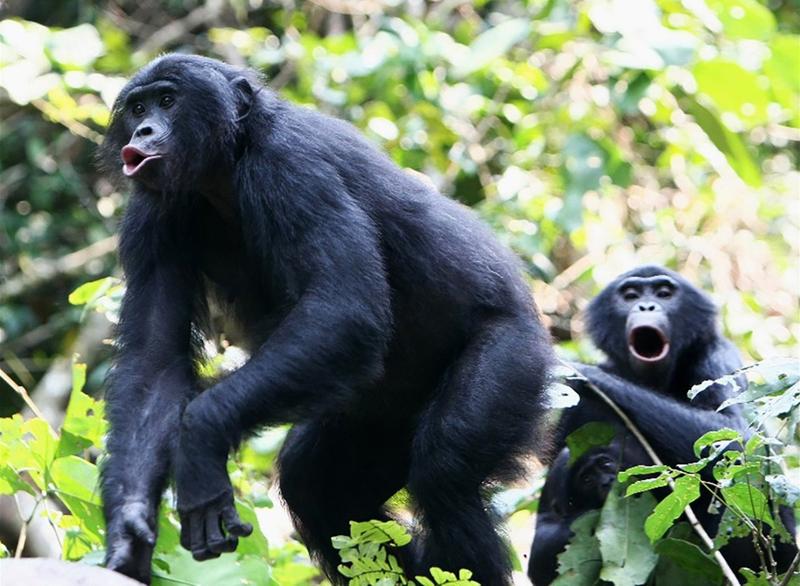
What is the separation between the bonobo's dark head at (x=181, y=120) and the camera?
512 cm

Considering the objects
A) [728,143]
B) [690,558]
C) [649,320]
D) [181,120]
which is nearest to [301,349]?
[181,120]

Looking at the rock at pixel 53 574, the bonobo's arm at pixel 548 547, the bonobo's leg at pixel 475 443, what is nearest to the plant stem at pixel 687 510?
the bonobo's arm at pixel 548 547

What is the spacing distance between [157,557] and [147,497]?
401 millimetres

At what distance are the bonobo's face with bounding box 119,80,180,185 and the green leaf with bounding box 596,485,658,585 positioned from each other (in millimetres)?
2391

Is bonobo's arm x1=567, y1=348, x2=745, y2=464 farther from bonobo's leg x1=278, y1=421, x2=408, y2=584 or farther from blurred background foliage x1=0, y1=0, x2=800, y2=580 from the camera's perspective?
blurred background foliage x1=0, y1=0, x2=800, y2=580

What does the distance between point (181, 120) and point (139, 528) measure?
169 cm

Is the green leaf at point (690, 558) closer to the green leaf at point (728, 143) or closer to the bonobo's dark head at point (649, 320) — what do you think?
the bonobo's dark head at point (649, 320)

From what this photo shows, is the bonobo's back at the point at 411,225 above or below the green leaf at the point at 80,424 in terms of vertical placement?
above

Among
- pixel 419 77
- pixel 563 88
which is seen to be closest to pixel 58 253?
pixel 419 77

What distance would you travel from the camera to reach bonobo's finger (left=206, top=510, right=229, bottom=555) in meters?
4.49

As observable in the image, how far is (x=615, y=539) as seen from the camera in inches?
217

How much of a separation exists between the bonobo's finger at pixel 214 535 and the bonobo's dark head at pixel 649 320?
3137 mm

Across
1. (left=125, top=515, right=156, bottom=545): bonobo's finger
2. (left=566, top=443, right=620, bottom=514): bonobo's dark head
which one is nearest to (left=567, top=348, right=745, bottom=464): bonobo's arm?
(left=566, top=443, right=620, bottom=514): bonobo's dark head

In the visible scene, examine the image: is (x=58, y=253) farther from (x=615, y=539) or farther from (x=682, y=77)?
(x=615, y=539)
